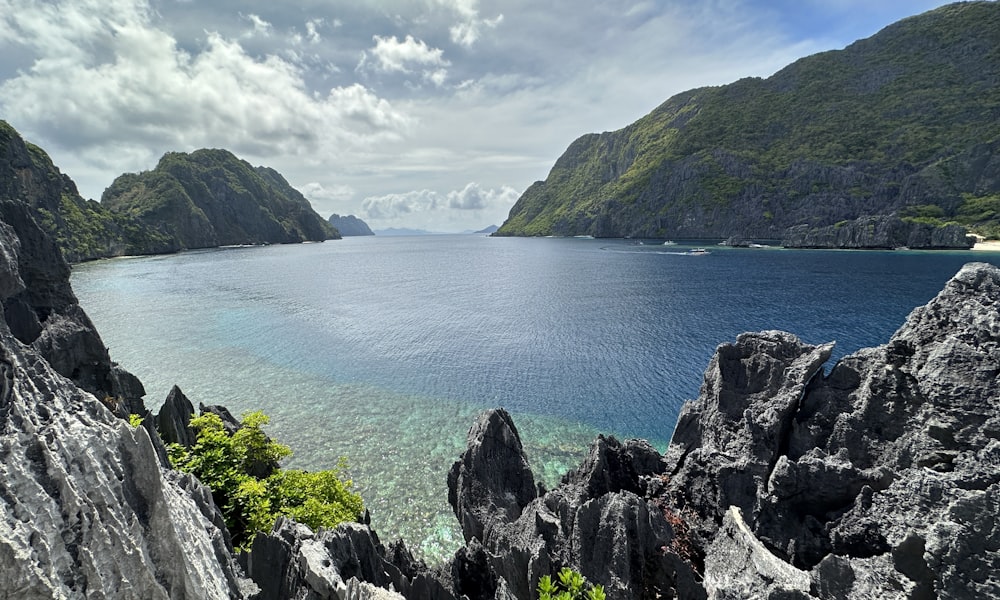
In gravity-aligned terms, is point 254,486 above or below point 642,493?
above

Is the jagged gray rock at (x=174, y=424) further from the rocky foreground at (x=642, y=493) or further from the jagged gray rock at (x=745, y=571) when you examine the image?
the jagged gray rock at (x=745, y=571)

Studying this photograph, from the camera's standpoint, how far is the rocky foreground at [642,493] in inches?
337

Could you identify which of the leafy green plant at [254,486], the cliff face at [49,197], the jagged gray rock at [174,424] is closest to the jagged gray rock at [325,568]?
the leafy green plant at [254,486]

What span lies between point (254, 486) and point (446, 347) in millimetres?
45531

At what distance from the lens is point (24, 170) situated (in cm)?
15575

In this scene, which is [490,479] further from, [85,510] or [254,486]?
[85,510]

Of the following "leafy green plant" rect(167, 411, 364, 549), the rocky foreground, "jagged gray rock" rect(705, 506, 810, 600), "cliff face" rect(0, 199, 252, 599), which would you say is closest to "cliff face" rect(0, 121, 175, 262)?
"leafy green plant" rect(167, 411, 364, 549)

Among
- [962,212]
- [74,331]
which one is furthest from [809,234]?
[74,331]

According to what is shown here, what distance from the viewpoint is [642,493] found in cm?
2272

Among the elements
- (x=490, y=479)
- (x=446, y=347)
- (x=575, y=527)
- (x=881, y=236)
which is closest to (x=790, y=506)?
(x=575, y=527)

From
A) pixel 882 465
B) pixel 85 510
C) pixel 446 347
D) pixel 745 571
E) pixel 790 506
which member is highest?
pixel 85 510

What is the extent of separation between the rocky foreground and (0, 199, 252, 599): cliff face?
0.13ft

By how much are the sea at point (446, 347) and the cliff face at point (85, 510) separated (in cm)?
1747

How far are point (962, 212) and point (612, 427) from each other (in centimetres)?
22752
